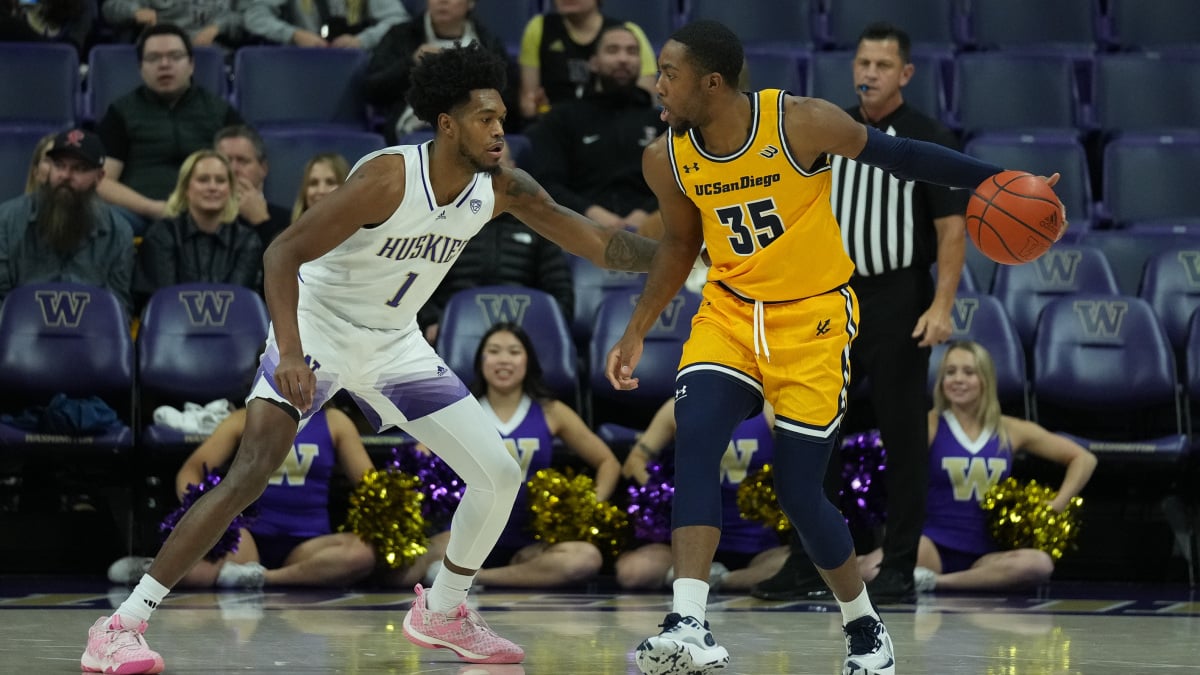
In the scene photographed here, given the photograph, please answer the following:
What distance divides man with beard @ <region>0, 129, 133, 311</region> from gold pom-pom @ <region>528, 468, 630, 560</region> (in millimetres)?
2164

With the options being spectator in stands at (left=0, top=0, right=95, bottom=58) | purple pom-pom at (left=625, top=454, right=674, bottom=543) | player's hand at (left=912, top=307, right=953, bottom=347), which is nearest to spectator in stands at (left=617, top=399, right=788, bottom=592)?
purple pom-pom at (left=625, top=454, right=674, bottom=543)

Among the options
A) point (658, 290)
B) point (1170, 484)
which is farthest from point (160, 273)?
point (1170, 484)

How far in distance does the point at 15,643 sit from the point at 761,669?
2.22m

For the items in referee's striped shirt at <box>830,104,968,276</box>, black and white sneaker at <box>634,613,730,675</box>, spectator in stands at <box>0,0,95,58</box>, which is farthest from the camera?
spectator in stands at <box>0,0,95,58</box>

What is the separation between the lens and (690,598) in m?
4.36

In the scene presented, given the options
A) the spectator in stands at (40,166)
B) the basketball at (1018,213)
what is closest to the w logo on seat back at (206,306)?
the spectator in stands at (40,166)

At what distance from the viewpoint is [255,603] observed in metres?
6.59

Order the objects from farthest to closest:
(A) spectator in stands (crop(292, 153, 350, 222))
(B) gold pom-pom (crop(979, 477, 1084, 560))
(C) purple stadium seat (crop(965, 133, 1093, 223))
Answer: (C) purple stadium seat (crop(965, 133, 1093, 223)) → (A) spectator in stands (crop(292, 153, 350, 222)) → (B) gold pom-pom (crop(979, 477, 1084, 560))

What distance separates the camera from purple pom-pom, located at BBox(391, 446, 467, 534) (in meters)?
7.50

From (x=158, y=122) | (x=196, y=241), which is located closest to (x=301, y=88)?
(x=158, y=122)

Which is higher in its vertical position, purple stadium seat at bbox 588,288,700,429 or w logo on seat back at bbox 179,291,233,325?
w logo on seat back at bbox 179,291,233,325

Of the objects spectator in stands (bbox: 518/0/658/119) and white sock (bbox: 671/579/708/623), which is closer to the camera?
white sock (bbox: 671/579/708/623)

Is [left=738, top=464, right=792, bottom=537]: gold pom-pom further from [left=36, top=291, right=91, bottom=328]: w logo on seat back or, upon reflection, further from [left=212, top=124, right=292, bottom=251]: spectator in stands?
[left=36, top=291, right=91, bottom=328]: w logo on seat back

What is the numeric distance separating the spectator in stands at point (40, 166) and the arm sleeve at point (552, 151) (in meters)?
2.37
